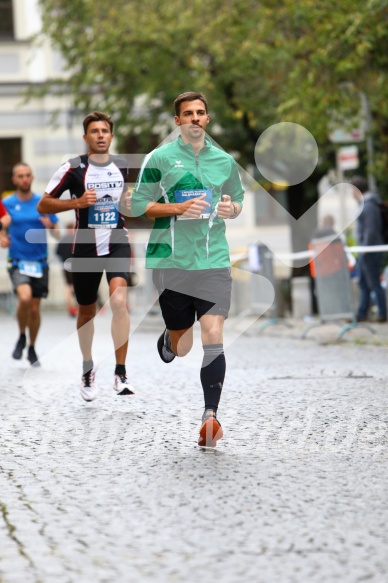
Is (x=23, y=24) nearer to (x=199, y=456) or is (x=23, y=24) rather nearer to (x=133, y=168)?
(x=133, y=168)

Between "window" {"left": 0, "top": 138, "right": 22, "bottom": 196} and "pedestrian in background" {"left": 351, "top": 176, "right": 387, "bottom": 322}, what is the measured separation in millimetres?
17330

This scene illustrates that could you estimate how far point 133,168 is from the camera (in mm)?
9648

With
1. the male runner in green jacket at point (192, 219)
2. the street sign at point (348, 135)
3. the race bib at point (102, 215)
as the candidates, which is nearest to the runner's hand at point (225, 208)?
the male runner in green jacket at point (192, 219)

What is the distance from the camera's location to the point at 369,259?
1695cm

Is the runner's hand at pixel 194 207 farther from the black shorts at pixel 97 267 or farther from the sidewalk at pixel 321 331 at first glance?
the sidewalk at pixel 321 331

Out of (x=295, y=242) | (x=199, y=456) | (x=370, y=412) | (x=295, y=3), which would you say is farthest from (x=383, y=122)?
(x=199, y=456)

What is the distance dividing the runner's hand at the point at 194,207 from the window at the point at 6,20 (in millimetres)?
27485

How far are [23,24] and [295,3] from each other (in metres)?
16.0

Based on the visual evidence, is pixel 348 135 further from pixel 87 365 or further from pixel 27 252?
pixel 87 365

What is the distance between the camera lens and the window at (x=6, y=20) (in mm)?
33500

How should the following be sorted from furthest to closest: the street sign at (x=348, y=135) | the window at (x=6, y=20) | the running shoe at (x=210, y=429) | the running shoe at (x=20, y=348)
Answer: the window at (x=6, y=20)
the street sign at (x=348, y=135)
the running shoe at (x=20, y=348)
the running shoe at (x=210, y=429)

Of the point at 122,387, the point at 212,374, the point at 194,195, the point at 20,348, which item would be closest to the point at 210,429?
the point at 212,374

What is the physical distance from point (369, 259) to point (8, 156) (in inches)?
732

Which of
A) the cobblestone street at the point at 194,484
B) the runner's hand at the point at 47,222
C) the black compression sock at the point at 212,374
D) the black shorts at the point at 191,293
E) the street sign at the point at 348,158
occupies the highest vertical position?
the street sign at the point at 348,158
